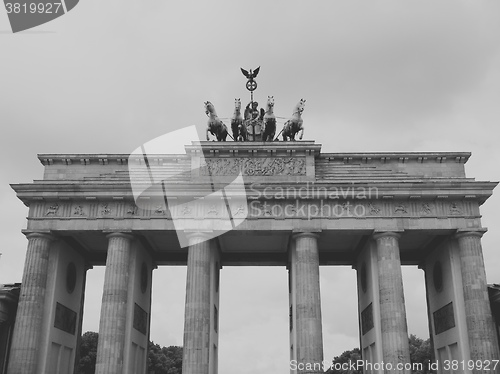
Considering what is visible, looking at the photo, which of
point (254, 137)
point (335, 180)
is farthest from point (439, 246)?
point (254, 137)

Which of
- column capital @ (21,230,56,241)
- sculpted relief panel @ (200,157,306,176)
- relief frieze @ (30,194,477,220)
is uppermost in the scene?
sculpted relief panel @ (200,157,306,176)

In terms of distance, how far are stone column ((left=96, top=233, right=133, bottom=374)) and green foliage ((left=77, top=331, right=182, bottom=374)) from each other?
Answer: 3382 centimetres

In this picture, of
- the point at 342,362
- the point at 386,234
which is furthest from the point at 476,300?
the point at 342,362

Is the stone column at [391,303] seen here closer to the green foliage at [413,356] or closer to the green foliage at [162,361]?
the green foliage at [413,356]

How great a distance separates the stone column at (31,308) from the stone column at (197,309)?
27.1 ft

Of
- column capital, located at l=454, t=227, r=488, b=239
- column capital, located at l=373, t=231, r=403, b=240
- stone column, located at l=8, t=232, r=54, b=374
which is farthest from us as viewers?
column capital, located at l=373, t=231, r=403, b=240

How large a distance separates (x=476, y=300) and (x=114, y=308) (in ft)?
66.2

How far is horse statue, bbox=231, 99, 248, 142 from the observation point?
3469cm

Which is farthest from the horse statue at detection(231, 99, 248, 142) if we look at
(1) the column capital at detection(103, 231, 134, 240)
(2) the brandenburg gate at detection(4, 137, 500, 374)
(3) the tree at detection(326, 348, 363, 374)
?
(3) the tree at detection(326, 348, 363, 374)

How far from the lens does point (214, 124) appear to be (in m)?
34.4

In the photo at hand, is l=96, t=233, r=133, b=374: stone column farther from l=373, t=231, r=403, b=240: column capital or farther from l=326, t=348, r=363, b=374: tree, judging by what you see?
l=326, t=348, r=363, b=374: tree

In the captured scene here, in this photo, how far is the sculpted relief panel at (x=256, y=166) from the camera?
32969mm

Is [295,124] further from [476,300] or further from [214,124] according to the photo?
→ [476,300]

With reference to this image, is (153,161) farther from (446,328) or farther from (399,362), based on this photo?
(446,328)
